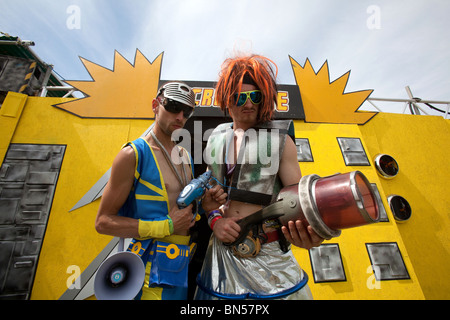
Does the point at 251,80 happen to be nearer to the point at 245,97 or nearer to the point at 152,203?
the point at 245,97

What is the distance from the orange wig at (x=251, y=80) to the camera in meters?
1.75

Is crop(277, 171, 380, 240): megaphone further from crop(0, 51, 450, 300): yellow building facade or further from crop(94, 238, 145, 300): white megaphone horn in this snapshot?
crop(0, 51, 450, 300): yellow building facade

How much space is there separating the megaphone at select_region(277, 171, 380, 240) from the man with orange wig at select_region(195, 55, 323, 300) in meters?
0.09

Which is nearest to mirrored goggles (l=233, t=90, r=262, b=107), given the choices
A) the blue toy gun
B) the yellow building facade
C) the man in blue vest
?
the man in blue vest

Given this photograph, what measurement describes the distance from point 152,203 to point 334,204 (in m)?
1.24

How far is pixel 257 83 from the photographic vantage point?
1741mm

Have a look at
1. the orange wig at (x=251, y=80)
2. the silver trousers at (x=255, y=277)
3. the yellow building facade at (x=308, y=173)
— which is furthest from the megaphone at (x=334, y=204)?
the yellow building facade at (x=308, y=173)

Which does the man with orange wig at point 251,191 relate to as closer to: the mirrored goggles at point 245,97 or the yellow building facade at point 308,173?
the mirrored goggles at point 245,97

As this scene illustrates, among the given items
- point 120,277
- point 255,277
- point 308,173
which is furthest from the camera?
point 308,173

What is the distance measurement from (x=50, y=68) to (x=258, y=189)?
6322 mm

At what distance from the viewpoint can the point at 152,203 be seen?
1550 millimetres

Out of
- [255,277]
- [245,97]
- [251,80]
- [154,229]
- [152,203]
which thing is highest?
[251,80]

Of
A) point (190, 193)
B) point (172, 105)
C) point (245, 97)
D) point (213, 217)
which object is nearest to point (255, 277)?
point (213, 217)
